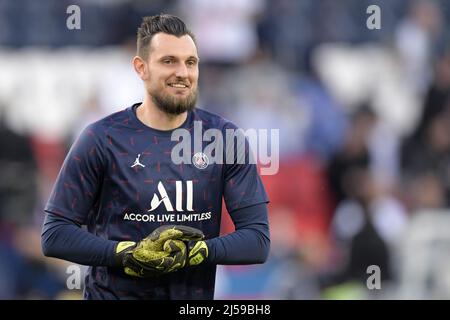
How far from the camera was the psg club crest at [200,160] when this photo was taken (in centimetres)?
517

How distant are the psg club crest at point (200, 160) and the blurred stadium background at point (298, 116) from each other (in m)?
4.45

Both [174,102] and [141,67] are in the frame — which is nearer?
[174,102]

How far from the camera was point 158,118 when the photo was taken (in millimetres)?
5227

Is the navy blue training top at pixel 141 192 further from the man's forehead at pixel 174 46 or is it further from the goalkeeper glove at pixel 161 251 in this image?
the man's forehead at pixel 174 46

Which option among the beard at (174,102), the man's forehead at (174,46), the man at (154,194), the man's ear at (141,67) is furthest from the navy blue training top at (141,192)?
the man's forehead at (174,46)

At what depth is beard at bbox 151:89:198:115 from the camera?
5125 millimetres

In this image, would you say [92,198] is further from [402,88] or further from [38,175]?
[402,88]

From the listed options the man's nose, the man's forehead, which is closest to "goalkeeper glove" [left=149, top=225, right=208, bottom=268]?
the man's nose

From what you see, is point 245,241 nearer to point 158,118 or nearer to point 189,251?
point 189,251

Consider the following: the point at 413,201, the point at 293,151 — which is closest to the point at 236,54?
the point at 293,151

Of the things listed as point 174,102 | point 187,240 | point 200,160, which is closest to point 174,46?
point 174,102

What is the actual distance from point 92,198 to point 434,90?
7.03 meters

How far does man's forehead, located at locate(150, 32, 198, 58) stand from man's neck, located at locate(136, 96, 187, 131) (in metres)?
0.25

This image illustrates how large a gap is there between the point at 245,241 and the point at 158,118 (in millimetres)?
718
